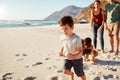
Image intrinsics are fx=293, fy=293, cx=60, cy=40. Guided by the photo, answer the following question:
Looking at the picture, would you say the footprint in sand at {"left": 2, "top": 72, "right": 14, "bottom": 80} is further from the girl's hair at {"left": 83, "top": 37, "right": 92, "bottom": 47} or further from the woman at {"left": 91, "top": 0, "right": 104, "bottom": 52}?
the woman at {"left": 91, "top": 0, "right": 104, "bottom": 52}

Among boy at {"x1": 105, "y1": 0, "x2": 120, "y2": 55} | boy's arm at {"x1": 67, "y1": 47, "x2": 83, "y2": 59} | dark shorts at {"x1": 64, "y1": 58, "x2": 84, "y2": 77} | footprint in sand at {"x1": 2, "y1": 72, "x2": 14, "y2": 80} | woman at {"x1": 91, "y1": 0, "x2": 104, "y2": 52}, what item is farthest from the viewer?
woman at {"x1": 91, "y1": 0, "x2": 104, "y2": 52}

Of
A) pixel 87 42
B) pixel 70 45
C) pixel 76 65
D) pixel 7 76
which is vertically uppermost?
pixel 70 45

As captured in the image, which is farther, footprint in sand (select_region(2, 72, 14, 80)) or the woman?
the woman

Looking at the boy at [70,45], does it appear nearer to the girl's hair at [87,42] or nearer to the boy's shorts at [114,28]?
the girl's hair at [87,42]

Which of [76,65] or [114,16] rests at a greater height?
[114,16]

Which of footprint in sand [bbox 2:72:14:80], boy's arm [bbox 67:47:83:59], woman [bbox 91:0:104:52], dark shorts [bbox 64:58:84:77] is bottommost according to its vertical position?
footprint in sand [bbox 2:72:14:80]

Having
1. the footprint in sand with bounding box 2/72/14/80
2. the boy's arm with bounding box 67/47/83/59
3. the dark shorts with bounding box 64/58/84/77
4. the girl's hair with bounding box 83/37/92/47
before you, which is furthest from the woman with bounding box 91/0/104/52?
→ the boy's arm with bounding box 67/47/83/59

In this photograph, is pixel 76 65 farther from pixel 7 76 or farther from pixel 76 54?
pixel 7 76

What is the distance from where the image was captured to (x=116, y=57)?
8.12 metres

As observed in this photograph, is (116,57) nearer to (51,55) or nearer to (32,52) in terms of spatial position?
(51,55)

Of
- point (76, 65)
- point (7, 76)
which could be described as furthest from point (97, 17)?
point (76, 65)

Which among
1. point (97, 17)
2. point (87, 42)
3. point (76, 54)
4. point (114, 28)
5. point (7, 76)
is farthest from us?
point (97, 17)

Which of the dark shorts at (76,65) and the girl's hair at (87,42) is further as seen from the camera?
the girl's hair at (87,42)

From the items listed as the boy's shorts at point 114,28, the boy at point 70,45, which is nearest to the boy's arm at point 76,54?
the boy at point 70,45
